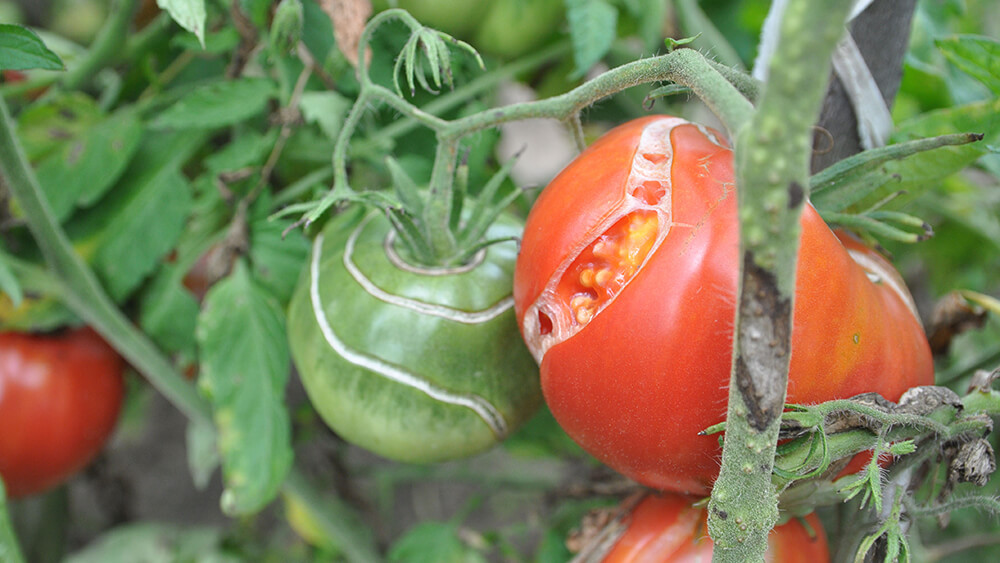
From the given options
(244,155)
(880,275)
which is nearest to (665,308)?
(880,275)

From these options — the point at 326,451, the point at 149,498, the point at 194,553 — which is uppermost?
the point at 326,451

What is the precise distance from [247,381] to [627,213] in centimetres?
40

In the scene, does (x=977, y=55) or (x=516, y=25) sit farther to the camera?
(x=516, y=25)

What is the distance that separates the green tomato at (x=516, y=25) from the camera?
73 centimetres

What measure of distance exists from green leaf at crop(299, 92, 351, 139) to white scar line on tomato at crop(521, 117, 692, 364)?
28cm

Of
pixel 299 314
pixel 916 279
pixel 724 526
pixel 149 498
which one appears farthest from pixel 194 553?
pixel 916 279

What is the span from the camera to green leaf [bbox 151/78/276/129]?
629mm

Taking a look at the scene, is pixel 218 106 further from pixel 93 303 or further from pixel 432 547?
pixel 432 547

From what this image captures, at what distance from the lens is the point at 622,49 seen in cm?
82

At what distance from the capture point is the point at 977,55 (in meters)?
0.49

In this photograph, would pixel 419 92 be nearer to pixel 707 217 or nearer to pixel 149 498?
pixel 707 217

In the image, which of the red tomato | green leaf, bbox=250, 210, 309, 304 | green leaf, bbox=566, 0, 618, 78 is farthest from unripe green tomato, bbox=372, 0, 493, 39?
the red tomato

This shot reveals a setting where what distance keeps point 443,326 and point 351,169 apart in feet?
0.92

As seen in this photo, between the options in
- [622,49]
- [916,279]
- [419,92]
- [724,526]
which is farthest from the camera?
[916,279]
